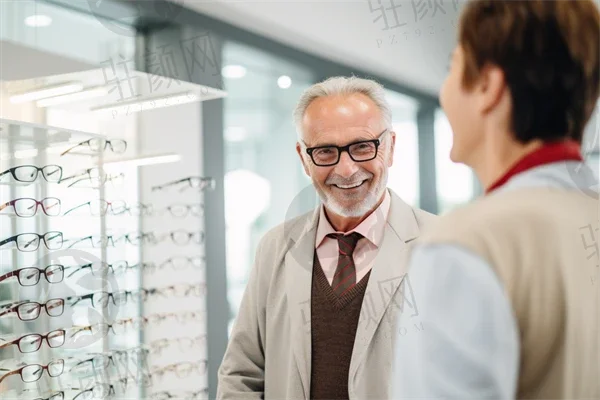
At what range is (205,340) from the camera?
7.43 ft

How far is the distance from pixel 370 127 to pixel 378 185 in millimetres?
121

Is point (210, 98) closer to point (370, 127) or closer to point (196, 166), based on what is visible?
point (196, 166)

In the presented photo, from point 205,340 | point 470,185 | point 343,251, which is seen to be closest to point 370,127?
point 343,251

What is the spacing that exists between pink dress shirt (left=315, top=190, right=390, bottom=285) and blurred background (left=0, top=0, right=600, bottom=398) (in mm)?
433

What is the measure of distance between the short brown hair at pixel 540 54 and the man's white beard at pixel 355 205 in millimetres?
773

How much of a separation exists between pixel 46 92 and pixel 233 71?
88 cm

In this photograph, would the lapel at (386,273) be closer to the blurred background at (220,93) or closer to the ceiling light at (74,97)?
the blurred background at (220,93)

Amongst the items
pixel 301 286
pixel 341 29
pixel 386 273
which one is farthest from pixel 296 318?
pixel 341 29

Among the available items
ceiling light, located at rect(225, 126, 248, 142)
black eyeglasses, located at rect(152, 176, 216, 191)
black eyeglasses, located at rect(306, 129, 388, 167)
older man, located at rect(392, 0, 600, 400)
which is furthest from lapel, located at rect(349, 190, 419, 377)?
ceiling light, located at rect(225, 126, 248, 142)

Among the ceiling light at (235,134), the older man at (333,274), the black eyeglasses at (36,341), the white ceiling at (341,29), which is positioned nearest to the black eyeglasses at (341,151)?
the older man at (333,274)

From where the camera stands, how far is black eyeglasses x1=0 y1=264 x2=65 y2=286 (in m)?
1.55

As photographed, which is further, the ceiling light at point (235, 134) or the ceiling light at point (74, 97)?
the ceiling light at point (235, 134)

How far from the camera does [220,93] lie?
2201mm

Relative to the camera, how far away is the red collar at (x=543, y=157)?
50cm
